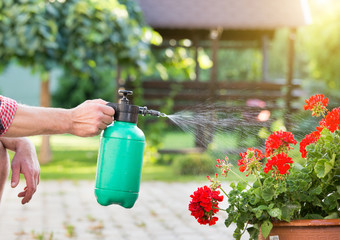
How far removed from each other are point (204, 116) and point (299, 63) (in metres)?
24.8

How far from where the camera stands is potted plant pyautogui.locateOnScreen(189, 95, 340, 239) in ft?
6.67

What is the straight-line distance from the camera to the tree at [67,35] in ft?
25.6

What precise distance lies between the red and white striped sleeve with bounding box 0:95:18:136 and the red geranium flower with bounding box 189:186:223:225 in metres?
0.71

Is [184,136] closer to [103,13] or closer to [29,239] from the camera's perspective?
[103,13]

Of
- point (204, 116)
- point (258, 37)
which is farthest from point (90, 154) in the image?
point (204, 116)

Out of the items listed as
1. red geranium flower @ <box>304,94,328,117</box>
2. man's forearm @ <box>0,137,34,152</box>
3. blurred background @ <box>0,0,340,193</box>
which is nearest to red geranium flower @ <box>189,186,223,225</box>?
red geranium flower @ <box>304,94,328,117</box>

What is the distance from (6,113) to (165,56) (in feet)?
29.9

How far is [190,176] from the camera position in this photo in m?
7.96

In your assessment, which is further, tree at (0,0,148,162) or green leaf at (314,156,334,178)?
tree at (0,0,148,162)

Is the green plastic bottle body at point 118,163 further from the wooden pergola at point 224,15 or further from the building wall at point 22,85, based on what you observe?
the building wall at point 22,85

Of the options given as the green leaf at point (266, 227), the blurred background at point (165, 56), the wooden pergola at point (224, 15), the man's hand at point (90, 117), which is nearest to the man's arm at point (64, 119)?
the man's hand at point (90, 117)

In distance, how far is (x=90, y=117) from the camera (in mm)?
2166

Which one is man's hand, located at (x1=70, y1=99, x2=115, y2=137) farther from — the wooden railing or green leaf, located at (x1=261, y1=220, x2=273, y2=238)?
the wooden railing

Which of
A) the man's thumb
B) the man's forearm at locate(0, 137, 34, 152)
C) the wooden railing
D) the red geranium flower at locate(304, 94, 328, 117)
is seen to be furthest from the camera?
the wooden railing
